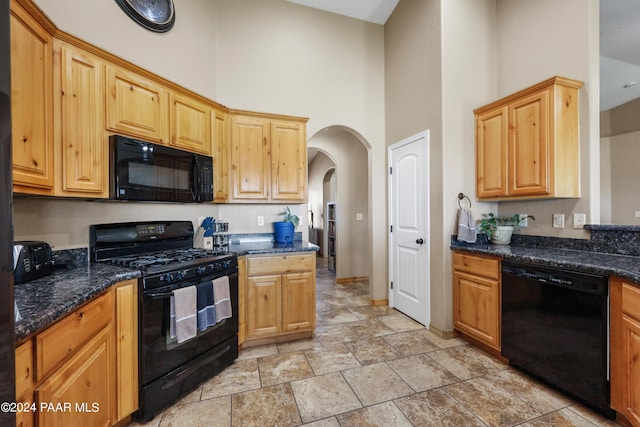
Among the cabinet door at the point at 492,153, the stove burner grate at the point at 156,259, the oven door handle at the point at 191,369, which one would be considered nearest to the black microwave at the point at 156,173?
the stove burner grate at the point at 156,259

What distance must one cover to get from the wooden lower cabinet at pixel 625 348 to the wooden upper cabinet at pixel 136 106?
10.9ft

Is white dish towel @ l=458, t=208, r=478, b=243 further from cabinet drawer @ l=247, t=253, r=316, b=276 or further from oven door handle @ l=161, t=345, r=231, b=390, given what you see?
oven door handle @ l=161, t=345, r=231, b=390

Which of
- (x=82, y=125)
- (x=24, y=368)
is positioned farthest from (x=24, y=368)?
(x=82, y=125)

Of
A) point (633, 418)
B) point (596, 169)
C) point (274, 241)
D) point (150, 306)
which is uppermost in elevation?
point (596, 169)

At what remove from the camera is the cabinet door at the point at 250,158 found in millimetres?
2938

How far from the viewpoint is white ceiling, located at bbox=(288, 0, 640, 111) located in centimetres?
294

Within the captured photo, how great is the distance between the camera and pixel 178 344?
1.89 m

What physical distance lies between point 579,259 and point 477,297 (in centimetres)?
86

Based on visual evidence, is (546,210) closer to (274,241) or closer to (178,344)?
(274,241)

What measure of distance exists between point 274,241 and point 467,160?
2.35m

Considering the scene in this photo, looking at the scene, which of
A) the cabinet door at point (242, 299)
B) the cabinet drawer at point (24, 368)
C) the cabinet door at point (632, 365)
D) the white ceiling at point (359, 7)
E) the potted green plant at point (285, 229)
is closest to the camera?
the cabinet drawer at point (24, 368)

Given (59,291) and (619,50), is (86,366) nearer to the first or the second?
(59,291)

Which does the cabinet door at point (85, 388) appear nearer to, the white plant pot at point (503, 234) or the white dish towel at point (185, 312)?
the white dish towel at point (185, 312)

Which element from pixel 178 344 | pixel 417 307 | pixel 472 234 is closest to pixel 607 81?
pixel 472 234
